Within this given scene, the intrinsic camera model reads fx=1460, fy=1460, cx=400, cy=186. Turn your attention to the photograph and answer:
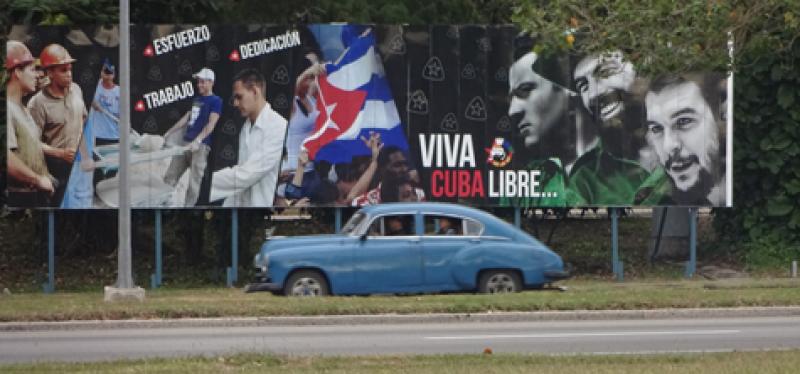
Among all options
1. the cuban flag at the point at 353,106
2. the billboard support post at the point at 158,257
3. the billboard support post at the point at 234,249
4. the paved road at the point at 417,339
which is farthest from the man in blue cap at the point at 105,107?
the paved road at the point at 417,339

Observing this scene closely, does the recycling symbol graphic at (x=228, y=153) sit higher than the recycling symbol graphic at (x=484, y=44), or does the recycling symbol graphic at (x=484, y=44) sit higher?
the recycling symbol graphic at (x=484, y=44)

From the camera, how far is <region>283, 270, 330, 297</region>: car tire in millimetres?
21516

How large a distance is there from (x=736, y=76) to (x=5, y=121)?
14653 mm

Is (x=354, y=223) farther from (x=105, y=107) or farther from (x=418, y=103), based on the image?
(x=105, y=107)

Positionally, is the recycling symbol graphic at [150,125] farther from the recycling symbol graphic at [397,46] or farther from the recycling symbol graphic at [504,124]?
the recycling symbol graphic at [504,124]

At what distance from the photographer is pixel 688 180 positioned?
28594 millimetres

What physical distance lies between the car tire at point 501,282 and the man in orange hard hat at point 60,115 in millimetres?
9130

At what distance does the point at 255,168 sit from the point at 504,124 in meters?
4.83

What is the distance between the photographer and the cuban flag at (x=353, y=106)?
2762 centimetres

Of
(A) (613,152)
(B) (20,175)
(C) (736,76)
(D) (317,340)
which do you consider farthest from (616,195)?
(D) (317,340)

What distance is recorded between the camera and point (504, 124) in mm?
28016

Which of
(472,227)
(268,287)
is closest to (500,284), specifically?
(472,227)

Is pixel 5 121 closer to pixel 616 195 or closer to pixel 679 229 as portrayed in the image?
pixel 616 195

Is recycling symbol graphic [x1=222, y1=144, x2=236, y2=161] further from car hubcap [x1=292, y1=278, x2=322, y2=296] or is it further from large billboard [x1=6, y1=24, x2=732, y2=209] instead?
car hubcap [x1=292, y1=278, x2=322, y2=296]
